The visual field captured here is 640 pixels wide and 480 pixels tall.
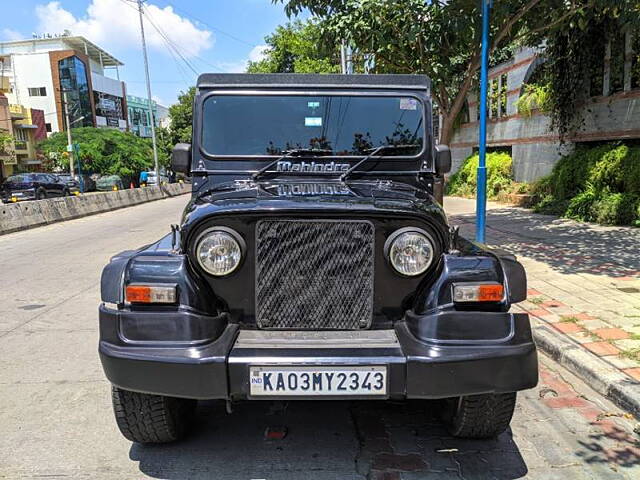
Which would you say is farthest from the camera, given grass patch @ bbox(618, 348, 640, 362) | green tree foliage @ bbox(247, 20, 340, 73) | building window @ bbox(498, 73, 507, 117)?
green tree foliage @ bbox(247, 20, 340, 73)

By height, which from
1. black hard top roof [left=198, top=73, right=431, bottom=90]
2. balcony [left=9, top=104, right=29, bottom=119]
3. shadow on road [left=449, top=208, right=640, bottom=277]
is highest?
balcony [left=9, top=104, right=29, bottom=119]

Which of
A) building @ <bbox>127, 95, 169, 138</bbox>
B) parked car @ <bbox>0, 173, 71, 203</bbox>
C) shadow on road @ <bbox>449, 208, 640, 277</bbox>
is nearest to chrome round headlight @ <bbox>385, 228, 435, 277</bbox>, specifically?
shadow on road @ <bbox>449, 208, 640, 277</bbox>

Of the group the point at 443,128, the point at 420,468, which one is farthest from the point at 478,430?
the point at 443,128

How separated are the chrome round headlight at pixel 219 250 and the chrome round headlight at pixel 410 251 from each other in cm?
78

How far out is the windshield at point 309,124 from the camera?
153 inches

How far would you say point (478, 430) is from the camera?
2.99 metres

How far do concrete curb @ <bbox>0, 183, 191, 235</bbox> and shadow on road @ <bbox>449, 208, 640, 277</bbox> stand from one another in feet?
38.5

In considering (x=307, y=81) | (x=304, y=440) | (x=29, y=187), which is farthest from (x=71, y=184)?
(x=304, y=440)

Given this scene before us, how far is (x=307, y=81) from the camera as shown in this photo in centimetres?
404

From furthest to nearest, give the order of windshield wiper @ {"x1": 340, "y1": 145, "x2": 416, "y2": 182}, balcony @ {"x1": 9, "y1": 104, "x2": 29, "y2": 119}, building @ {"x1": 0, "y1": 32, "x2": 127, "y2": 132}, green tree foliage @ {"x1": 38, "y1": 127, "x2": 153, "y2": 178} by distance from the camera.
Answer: building @ {"x1": 0, "y1": 32, "x2": 127, "y2": 132}
balcony @ {"x1": 9, "y1": 104, "x2": 29, "y2": 119}
green tree foliage @ {"x1": 38, "y1": 127, "x2": 153, "y2": 178}
windshield wiper @ {"x1": 340, "y1": 145, "x2": 416, "y2": 182}

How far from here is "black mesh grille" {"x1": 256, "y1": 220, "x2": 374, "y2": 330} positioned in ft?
8.91

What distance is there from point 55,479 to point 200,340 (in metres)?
1.13

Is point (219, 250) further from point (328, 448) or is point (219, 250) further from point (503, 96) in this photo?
point (503, 96)

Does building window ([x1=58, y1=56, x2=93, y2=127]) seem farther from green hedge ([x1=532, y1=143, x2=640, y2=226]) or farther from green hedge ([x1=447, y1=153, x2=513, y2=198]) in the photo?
green hedge ([x1=532, y1=143, x2=640, y2=226])
